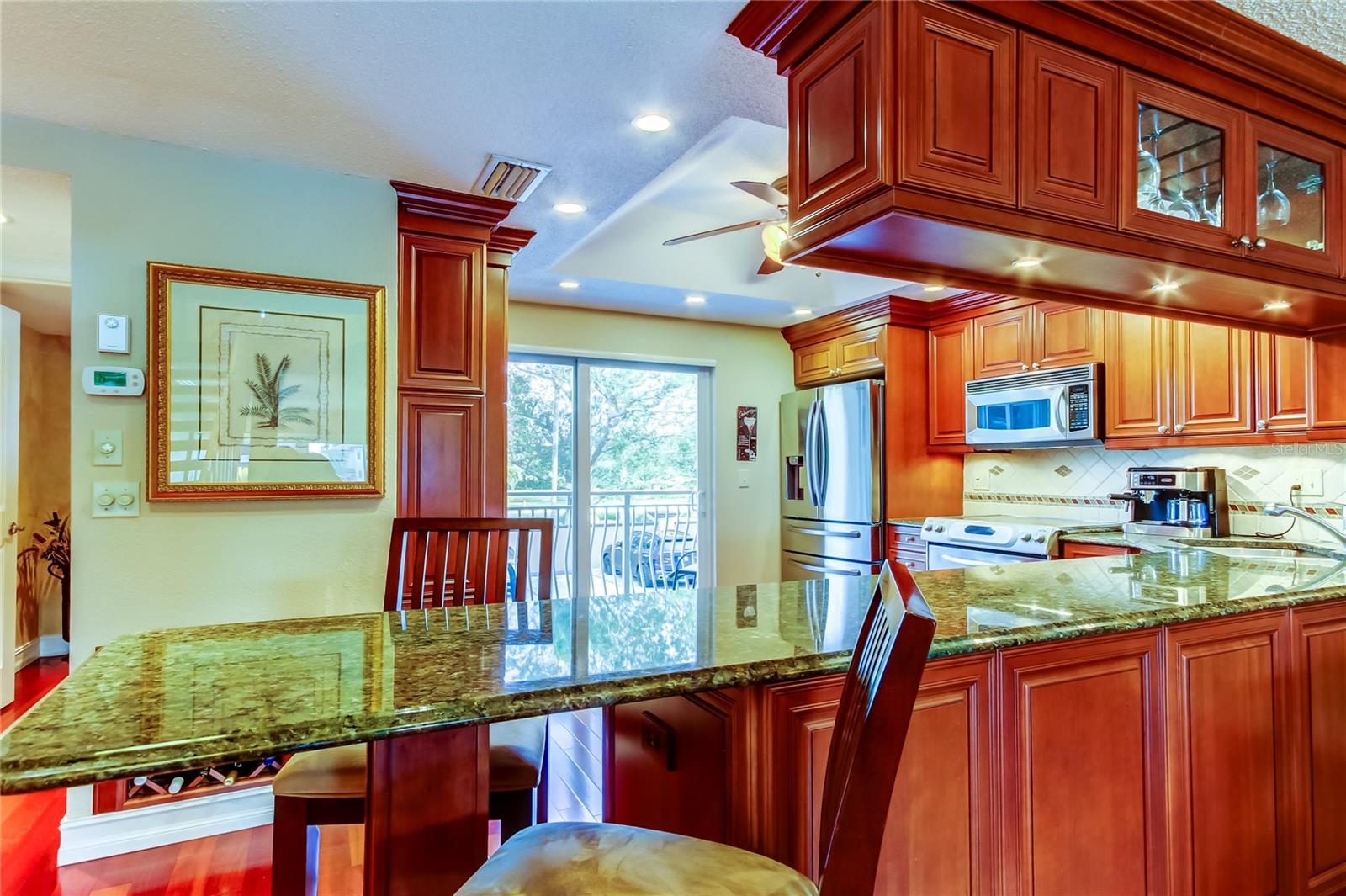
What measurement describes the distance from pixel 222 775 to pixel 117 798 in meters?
0.29

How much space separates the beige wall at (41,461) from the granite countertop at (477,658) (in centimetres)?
427

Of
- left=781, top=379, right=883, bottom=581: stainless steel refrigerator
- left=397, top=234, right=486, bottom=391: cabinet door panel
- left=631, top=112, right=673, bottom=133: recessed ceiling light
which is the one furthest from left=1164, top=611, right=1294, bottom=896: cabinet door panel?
left=781, top=379, right=883, bottom=581: stainless steel refrigerator

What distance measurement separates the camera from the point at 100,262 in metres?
2.22

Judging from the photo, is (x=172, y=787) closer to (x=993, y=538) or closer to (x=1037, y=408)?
(x=993, y=538)

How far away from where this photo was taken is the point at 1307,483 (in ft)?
9.71

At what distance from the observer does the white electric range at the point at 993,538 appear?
11.0ft

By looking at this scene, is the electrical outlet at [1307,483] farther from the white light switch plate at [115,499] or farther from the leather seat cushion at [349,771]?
the white light switch plate at [115,499]

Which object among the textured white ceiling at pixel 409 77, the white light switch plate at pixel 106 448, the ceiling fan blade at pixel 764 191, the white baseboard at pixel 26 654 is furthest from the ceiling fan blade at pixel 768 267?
the white baseboard at pixel 26 654

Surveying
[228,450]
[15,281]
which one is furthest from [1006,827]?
[15,281]

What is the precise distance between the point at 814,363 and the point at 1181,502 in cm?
237

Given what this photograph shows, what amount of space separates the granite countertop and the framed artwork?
1270 mm

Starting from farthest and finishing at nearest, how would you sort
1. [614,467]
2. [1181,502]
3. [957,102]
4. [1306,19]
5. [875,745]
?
1. [614,467]
2. [1181,502]
3. [1306,19]
4. [957,102]
5. [875,745]

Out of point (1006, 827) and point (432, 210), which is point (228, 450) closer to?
point (432, 210)

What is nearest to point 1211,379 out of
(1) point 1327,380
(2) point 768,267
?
(1) point 1327,380
